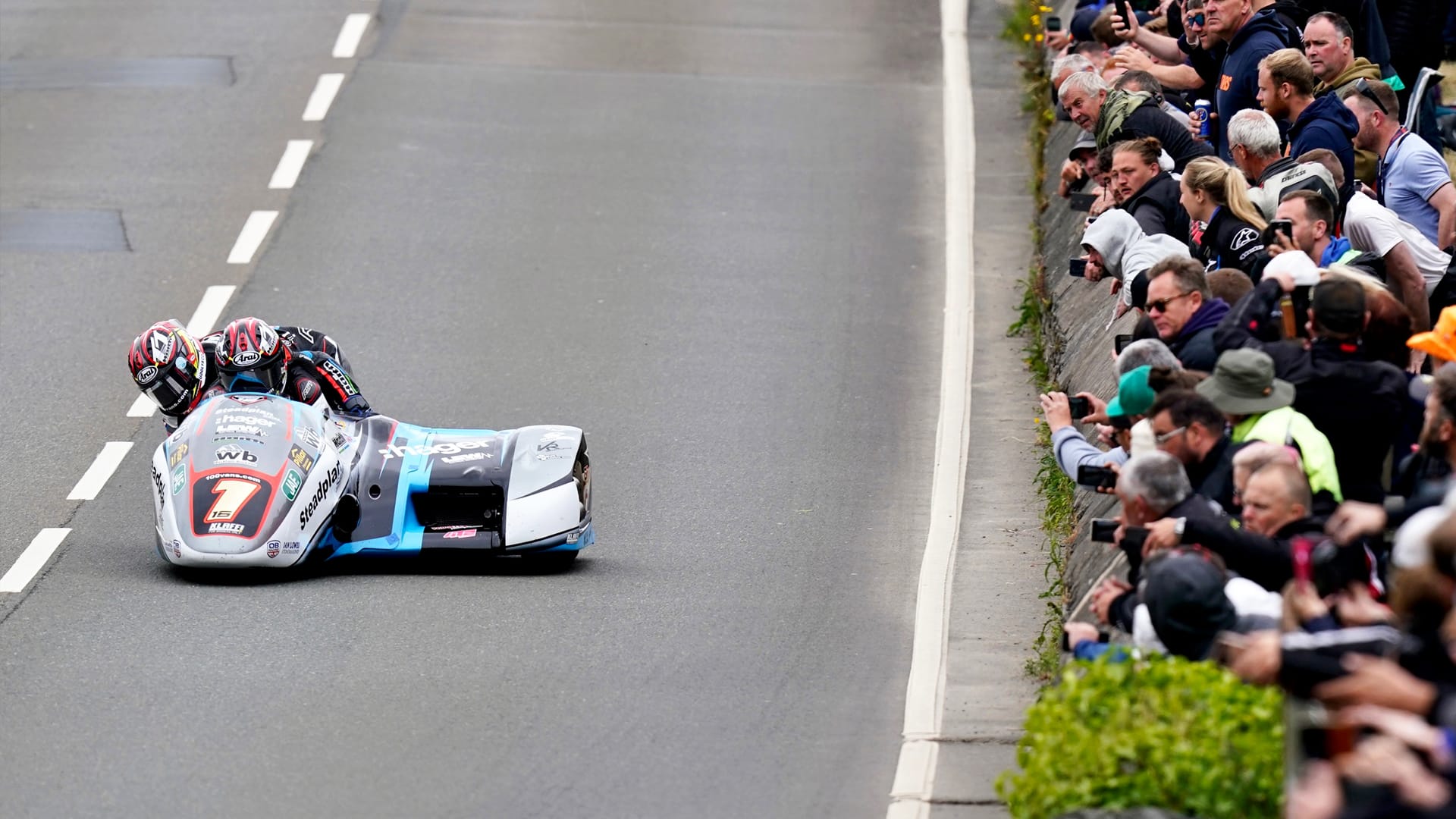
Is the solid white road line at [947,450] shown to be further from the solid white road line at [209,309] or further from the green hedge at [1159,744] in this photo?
the solid white road line at [209,309]

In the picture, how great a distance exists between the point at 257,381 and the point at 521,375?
11.9 feet

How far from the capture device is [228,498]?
1181cm

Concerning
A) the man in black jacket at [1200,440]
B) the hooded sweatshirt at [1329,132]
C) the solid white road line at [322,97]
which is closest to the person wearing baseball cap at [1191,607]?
the man in black jacket at [1200,440]

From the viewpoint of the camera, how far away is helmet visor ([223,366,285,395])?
499 inches

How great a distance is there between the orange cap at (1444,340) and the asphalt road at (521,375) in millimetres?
3114

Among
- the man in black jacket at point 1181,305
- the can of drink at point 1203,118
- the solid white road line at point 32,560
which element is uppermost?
the man in black jacket at point 1181,305

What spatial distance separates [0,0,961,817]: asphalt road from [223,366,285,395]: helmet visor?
3.86 feet

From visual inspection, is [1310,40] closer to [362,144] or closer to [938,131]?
[938,131]

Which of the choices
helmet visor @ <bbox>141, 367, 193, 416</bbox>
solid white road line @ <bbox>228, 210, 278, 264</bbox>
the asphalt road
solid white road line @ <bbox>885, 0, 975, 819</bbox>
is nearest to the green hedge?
solid white road line @ <bbox>885, 0, 975, 819</bbox>

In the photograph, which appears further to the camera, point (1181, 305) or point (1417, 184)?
point (1417, 184)

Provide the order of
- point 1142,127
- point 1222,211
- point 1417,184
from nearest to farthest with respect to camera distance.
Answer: point 1222,211 < point 1417,184 < point 1142,127

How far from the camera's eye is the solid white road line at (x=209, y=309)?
16.8 m

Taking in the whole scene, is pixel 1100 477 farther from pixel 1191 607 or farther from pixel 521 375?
pixel 521 375

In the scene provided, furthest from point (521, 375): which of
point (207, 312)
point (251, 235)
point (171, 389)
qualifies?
point (251, 235)
